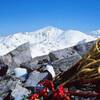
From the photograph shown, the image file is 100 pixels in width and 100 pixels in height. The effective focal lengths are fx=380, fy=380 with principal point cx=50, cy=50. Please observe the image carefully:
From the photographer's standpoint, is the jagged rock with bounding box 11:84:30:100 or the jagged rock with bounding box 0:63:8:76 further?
the jagged rock with bounding box 0:63:8:76

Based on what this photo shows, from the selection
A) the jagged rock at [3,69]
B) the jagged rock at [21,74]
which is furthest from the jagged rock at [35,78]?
the jagged rock at [3,69]

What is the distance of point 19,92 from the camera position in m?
8.99

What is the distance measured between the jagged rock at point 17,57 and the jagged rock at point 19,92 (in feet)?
11.3

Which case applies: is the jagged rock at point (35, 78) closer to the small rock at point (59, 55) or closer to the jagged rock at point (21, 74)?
the jagged rock at point (21, 74)

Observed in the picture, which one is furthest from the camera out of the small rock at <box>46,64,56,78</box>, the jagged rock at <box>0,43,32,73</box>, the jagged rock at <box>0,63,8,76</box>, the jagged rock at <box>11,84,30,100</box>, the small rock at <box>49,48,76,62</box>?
the jagged rock at <box>0,43,32,73</box>

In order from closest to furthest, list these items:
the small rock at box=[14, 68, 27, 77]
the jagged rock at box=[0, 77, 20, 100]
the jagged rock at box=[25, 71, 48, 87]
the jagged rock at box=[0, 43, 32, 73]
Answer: the jagged rock at box=[0, 77, 20, 100] → the jagged rock at box=[25, 71, 48, 87] → the small rock at box=[14, 68, 27, 77] → the jagged rock at box=[0, 43, 32, 73]

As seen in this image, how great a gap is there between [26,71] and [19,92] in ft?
7.03

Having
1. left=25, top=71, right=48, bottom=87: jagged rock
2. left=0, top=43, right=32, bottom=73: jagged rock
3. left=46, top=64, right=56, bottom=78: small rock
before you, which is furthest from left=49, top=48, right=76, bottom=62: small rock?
left=25, top=71, right=48, bottom=87: jagged rock

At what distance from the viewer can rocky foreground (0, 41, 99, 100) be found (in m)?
9.27

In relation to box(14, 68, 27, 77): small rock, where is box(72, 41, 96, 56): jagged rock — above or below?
above

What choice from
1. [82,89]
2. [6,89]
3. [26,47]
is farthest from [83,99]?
[26,47]

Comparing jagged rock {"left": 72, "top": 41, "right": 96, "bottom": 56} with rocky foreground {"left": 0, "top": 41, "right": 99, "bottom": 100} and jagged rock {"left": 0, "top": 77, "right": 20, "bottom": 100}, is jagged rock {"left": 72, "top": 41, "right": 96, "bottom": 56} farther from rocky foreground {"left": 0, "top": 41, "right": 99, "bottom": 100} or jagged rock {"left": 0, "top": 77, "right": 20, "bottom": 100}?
jagged rock {"left": 0, "top": 77, "right": 20, "bottom": 100}

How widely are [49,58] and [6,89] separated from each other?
3.77 metres

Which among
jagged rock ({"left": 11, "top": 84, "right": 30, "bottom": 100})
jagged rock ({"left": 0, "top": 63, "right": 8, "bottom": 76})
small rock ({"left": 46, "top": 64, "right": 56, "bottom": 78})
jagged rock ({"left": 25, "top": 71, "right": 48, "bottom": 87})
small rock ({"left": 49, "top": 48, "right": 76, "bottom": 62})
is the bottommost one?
jagged rock ({"left": 11, "top": 84, "right": 30, "bottom": 100})
